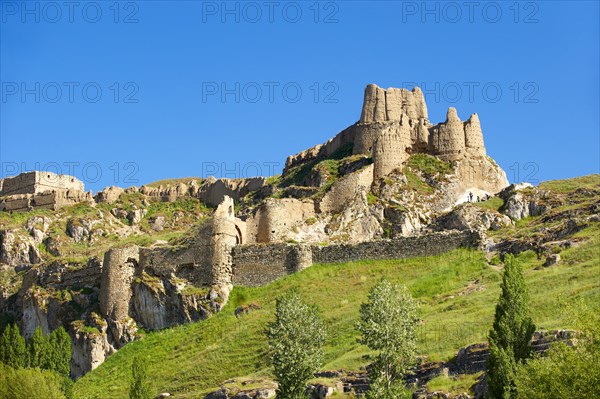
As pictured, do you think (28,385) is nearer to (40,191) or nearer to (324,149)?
(324,149)

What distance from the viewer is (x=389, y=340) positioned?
51375 mm

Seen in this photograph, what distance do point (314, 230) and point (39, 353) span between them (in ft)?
71.9

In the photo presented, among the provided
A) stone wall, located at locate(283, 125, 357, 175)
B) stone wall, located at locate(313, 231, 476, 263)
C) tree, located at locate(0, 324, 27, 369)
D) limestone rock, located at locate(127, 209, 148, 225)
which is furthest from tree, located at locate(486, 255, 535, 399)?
limestone rock, located at locate(127, 209, 148, 225)

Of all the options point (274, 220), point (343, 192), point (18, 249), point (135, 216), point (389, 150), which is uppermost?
point (135, 216)

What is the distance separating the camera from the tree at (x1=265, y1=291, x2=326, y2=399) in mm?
53406

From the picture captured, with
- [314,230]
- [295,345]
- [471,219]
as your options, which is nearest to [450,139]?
[471,219]

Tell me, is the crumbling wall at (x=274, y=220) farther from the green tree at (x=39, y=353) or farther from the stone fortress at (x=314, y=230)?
the green tree at (x=39, y=353)

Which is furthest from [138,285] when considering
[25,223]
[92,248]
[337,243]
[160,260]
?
[25,223]

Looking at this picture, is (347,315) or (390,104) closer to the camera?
(347,315)

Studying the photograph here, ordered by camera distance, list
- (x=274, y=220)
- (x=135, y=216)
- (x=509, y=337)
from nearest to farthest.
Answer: (x=509, y=337), (x=274, y=220), (x=135, y=216)

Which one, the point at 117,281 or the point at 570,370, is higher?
the point at 117,281

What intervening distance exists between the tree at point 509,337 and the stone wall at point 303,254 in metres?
21.9

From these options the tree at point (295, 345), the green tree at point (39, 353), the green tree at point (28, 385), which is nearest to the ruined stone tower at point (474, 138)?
the tree at point (295, 345)

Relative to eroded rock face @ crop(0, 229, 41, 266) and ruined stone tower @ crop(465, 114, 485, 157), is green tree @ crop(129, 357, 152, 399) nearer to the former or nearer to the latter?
ruined stone tower @ crop(465, 114, 485, 157)
